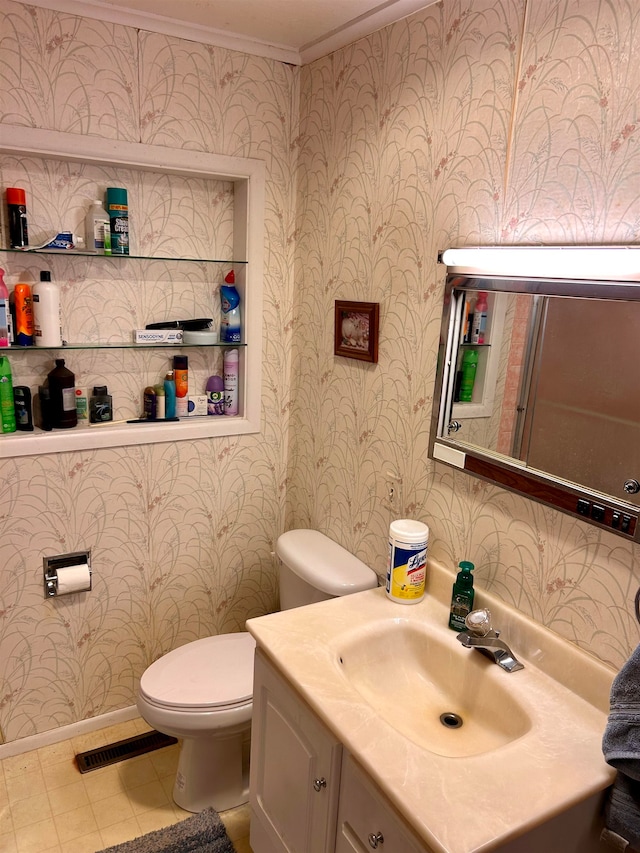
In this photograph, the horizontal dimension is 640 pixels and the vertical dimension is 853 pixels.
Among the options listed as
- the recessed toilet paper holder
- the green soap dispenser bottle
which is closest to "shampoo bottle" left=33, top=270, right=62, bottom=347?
the recessed toilet paper holder

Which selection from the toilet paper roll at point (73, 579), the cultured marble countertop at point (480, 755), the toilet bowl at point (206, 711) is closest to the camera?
the cultured marble countertop at point (480, 755)

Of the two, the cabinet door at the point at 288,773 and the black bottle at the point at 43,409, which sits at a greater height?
the black bottle at the point at 43,409

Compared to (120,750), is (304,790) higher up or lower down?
higher up

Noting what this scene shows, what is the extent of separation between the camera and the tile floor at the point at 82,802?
188 cm

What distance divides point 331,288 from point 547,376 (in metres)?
0.93

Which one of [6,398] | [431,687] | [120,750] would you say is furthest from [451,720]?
[6,398]

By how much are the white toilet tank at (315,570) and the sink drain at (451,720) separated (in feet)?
1.67

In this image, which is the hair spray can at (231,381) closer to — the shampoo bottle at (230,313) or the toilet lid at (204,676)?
the shampoo bottle at (230,313)

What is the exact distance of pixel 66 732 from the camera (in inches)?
88.5

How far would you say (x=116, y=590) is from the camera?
7.32 ft

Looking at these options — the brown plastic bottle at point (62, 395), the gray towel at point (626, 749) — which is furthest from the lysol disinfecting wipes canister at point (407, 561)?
the brown plastic bottle at point (62, 395)

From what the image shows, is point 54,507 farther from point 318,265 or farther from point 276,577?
point 318,265

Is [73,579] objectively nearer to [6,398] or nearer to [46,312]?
[6,398]

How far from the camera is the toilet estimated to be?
183 centimetres
